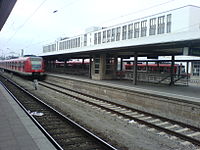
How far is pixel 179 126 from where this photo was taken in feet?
27.1

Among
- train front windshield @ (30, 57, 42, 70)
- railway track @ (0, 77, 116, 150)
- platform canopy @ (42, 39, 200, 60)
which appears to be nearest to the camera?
railway track @ (0, 77, 116, 150)

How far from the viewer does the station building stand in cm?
1266

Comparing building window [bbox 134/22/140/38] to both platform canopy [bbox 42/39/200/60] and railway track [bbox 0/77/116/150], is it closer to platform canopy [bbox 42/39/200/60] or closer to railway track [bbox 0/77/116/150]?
platform canopy [bbox 42/39/200/60]

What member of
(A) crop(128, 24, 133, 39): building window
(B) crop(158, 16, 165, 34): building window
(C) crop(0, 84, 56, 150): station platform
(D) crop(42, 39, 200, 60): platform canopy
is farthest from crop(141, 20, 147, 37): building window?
(C) crop(0, 84, 56, 150): station platform

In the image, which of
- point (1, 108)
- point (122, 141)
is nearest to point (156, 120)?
point (122, 141)

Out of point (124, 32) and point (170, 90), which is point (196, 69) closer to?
point (124, 32)

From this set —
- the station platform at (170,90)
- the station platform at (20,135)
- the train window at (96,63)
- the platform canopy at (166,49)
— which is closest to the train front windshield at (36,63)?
the train window at (96,63)

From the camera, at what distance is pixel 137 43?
1436 centimetres

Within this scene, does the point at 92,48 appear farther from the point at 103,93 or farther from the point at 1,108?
the point at 1,108

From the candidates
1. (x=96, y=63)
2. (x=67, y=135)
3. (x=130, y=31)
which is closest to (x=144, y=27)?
(x=130, y=31)

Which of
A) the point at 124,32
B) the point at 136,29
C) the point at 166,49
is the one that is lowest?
the point at 166,49

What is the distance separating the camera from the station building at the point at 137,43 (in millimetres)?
12656

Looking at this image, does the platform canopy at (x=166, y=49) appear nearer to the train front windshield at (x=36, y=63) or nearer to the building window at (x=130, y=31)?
the train front windshield at (x=36, y=63)

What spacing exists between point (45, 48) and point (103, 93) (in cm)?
7018
